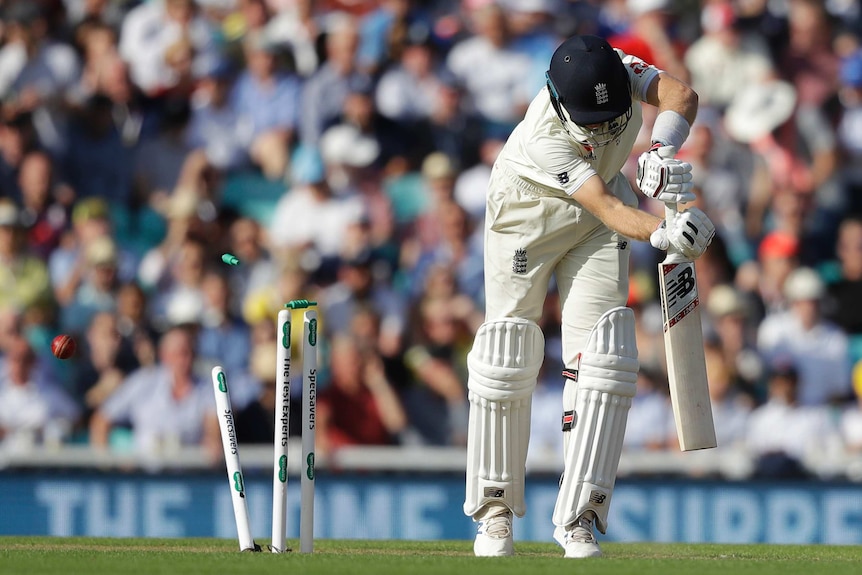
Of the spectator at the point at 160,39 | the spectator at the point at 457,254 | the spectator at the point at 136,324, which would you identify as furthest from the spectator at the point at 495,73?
the spectator at the point at 136,324

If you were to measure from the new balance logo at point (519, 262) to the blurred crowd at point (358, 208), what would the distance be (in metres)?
3.89

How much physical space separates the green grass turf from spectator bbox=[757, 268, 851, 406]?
10.9 ft

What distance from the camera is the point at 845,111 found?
11211 millimetres

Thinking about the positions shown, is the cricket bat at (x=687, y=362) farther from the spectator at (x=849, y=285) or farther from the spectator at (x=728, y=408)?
the spectator at (x=849, y=285)

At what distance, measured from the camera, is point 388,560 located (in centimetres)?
526

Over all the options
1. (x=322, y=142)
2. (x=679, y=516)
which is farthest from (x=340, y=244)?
(x=679, y=516)

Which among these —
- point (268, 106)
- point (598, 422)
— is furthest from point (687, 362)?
point (268, 106)

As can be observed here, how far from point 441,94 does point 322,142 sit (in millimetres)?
1015

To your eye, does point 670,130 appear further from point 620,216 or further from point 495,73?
point 495,73

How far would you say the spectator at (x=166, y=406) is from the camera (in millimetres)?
9758

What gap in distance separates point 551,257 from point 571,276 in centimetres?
11

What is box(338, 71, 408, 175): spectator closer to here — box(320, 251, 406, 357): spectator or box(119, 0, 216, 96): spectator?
box(320, 251, 406, 357): spectator

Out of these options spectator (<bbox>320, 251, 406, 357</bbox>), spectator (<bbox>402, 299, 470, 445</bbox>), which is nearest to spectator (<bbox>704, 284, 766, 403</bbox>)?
spectator (<bbox>402, 299, 470, 445</bbox>)

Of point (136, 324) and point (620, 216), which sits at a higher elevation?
point (136, 324)
